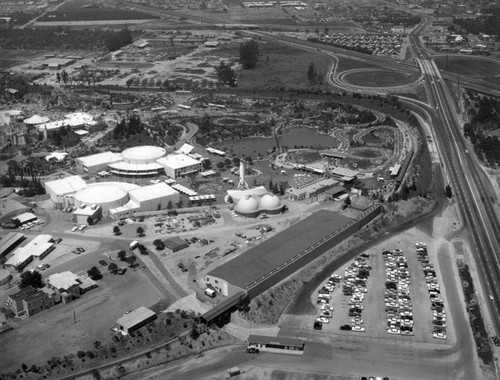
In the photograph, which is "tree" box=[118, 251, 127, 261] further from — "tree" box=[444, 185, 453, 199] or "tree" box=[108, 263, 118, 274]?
"tree" box=[444, 185, 453, 199]

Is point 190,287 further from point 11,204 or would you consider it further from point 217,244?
point 11,204

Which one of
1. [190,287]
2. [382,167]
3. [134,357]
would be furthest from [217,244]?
[382,167]

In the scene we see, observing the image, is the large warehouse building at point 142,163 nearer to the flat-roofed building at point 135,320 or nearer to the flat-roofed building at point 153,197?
the flat-roofed building at point 153,197

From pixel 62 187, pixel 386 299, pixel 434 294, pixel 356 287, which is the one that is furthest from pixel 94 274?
pixel 434 294

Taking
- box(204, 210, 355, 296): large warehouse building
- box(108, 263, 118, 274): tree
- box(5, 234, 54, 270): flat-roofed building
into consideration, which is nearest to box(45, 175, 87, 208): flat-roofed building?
box(5, 234, 54, 270): flat-roofed building

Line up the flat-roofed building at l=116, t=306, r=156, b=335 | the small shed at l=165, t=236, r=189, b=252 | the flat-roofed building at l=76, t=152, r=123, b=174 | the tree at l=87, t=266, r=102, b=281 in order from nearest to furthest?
the flat-roofed building at l=116, t=306, r=156, b=335 < the tree at l=87, t=266, r=102, b=281 < the small shed at l=165, t=236, r=189, b=252 < the flat-roofed building at l=76, t=152, r=123, b=174

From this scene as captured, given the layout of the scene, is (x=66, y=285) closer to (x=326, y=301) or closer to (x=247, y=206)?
(x=326, y=301)
